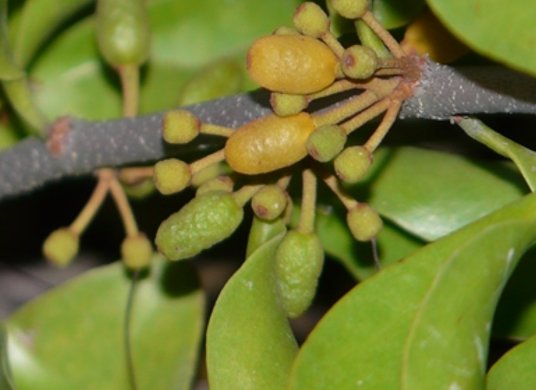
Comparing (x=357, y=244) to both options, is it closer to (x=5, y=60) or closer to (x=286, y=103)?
(x=286, y=103)

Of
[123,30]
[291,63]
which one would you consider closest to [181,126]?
[291,63]

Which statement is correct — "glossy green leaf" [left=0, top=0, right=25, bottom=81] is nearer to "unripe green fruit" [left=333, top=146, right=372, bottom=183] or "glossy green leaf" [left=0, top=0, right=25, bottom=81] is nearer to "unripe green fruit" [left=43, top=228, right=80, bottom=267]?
"unripe green fruit" [left=43, top=228, right=80, bottom=267]

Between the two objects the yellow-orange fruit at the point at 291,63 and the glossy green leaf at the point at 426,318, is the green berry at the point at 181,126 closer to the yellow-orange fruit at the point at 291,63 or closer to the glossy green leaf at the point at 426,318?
the yellow-orange fruit at the point at 291,63

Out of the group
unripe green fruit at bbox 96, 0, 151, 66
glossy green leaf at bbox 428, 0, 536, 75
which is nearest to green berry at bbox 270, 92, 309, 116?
glossy green leaf at bbox 428, 0, 536, 75

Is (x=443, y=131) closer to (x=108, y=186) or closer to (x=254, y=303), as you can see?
(x=108, y=186)

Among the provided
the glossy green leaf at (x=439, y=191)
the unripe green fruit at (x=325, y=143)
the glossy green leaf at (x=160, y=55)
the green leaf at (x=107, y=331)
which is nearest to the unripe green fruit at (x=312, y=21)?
the unripe green fruit at (x=325, y=143)

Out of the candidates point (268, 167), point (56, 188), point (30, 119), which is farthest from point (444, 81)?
point (56, 188)
